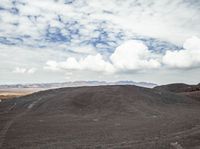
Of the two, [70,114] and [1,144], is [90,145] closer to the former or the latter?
[1,144]

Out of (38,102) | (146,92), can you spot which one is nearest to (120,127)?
(38,102)

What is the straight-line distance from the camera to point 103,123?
87.4 ft

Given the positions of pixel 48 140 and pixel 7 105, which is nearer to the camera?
pixel 48 140

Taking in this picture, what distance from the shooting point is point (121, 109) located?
34.9m

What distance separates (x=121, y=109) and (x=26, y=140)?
17606 millimetres

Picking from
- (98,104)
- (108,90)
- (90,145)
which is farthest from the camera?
(108,90)

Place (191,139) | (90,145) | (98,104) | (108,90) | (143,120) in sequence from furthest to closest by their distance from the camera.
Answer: (108,90) → (98,104) → (143,120) → (191,139) → (90,145)

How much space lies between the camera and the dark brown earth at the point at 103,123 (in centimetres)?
1780

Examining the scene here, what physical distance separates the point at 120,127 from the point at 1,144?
1041 cm

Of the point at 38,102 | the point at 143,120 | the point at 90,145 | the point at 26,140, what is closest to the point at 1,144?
the point at 26,140

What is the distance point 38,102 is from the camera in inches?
1578

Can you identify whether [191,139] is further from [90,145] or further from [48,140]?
[48,140]

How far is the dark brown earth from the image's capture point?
A: 1780cm

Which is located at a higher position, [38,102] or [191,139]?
[38,102]
